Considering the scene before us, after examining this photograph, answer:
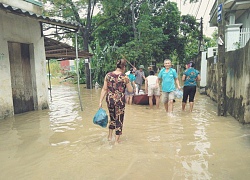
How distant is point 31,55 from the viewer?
25.0 feet

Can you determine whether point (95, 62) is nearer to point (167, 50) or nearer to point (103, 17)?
point (103, 17)

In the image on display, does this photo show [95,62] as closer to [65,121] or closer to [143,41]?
[143,41]

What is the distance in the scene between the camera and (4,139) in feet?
16.1

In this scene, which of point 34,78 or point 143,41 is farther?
point 143,41

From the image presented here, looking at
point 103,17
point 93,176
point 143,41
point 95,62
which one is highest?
point 103,17

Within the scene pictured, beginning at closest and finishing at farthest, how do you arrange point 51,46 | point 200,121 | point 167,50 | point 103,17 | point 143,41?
point 200,121
point 51,46
point 143,41
point 103,17
point 167,50

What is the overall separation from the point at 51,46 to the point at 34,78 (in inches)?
80.5

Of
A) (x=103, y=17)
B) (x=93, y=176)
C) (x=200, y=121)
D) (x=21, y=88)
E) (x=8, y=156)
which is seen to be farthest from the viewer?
(x=103, y=17)

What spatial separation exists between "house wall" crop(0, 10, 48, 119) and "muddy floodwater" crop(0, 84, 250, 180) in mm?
777

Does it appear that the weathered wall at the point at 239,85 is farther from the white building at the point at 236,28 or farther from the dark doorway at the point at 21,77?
the dark doorway at the point at 21,77

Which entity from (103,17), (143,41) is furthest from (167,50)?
(103,17)

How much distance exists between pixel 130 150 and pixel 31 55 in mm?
5388

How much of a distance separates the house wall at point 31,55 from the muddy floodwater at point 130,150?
777mm

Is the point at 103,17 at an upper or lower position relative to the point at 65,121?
upper
